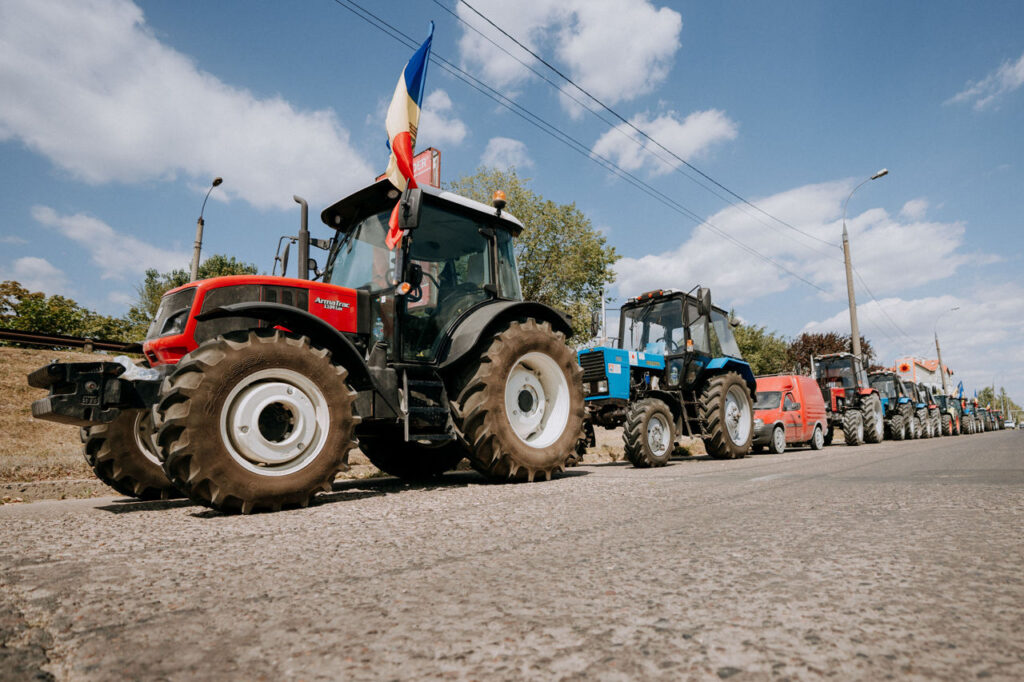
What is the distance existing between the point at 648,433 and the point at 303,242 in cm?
570

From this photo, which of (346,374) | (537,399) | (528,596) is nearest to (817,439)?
(537,399)

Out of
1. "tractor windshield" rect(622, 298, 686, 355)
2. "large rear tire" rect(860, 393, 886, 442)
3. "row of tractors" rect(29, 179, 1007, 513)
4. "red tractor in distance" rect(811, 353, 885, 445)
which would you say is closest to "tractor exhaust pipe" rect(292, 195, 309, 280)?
"row of tractors" rect(29, 179, 1007, 513)

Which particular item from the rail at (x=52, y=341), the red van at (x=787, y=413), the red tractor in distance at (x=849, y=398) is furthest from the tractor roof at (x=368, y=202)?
the red tractor in distance at (x=849, y=398)

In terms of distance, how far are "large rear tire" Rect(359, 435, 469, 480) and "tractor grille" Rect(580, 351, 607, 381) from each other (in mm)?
3282

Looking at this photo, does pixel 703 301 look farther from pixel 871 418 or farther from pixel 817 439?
pixel 871 418

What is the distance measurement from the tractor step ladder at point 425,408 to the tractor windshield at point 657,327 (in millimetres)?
6027

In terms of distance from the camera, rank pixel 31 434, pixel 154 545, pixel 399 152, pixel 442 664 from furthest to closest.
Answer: pixel 31 434, pixel 399 152, pixel 154 545, pixel 442 664

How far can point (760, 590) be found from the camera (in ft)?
5.48

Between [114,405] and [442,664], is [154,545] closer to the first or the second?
[114,405]

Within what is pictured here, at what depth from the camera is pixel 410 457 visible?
6.47 meters

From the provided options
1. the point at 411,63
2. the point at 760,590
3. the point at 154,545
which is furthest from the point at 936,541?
the point at 411,63

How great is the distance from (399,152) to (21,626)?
4.87m

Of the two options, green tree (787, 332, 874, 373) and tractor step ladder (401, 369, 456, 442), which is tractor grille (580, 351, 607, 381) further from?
green tree (787, 332, 874, 373)

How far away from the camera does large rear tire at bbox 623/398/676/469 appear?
336 inches
